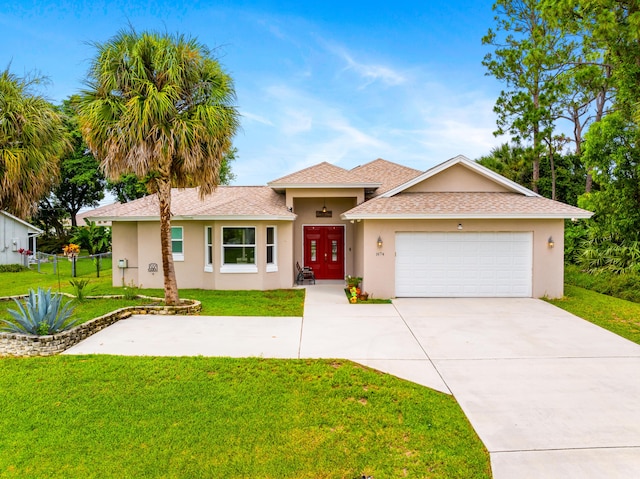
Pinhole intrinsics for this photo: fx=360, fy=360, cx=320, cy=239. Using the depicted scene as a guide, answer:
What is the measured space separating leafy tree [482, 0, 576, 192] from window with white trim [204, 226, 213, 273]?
766 inches

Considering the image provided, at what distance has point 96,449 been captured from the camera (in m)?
3.92

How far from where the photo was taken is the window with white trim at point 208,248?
14273 mm

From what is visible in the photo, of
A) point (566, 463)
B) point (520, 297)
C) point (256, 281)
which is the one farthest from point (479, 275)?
point (566, 463)

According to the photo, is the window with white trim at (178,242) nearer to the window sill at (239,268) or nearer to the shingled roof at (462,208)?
the window sill at (239,268)

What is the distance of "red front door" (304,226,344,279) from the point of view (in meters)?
16.4

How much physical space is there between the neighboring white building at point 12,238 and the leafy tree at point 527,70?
32200mm

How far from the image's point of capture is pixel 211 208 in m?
14.3

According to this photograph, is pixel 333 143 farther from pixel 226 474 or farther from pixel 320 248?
pixel 226 474

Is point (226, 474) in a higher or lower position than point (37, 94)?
lower

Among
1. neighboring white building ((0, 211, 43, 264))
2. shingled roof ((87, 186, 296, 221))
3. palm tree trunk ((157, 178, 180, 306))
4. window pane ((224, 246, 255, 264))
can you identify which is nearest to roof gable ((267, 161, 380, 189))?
shingled roof ((87, 186, 296, 221))

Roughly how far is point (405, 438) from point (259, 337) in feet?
14.7

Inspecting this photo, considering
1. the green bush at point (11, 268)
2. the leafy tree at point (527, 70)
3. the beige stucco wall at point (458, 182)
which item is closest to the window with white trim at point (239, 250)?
the beige stucco wall at point (458, 182)

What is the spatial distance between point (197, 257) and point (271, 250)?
9.95 ft

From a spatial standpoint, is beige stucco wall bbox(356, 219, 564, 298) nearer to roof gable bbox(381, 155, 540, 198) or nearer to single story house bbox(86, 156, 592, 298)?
single story house bbox(86, 156, 592, 298)
